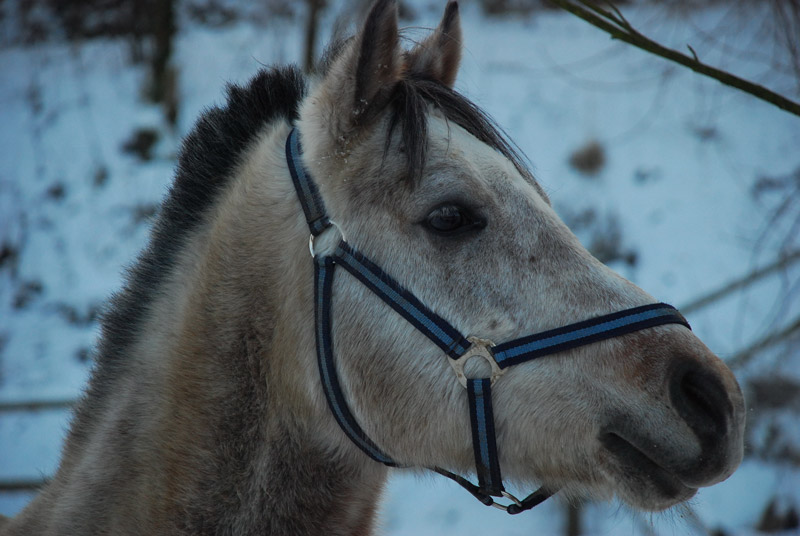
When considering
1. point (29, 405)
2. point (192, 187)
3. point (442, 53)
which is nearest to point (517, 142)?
point (29, 405)

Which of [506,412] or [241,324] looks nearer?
[506,412]

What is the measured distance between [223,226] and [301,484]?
867 millimetres

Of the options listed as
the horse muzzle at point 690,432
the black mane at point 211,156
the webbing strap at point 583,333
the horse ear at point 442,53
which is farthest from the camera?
the horse ear at point 442,53

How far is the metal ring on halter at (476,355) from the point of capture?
6.33ft

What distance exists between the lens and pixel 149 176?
Result: 30.9ft

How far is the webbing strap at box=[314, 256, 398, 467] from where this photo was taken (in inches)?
79.5

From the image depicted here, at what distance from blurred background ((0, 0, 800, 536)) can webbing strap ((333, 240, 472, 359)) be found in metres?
3.34

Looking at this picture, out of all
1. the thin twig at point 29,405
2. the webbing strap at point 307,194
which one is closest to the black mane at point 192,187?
the webbing strap at point 307,194

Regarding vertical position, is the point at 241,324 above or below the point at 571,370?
below

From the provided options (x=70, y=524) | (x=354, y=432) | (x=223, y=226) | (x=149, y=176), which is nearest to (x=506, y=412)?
(x=354, y=432)

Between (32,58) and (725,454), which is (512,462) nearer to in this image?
(725,454)

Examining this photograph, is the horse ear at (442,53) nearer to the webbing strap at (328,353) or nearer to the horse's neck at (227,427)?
the horse's neck at (227,427)

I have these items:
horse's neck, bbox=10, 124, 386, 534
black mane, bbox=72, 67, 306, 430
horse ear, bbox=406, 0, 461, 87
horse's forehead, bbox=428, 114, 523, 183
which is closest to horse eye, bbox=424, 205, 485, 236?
horse's forehead, bbox=428, 114, 523, 183

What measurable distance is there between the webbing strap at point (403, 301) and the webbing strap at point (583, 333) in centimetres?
12
